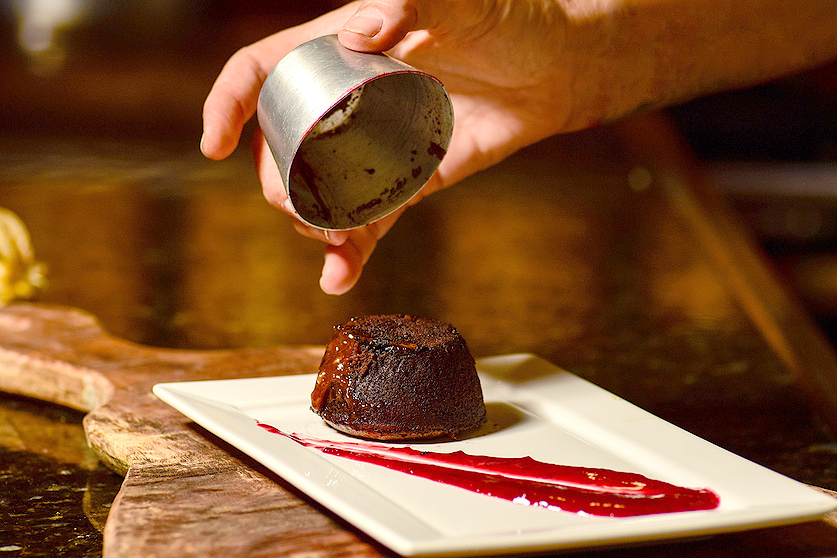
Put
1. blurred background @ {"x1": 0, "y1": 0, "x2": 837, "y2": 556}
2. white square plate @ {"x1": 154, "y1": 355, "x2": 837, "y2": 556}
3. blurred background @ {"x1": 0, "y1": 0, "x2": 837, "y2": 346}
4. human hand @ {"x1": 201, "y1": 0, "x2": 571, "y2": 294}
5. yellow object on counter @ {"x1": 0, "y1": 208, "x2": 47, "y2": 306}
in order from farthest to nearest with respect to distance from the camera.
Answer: blurred background @ {"x1": 0, "y1": 0, "x2": 837, "y2": 346}
yellow object on counter @ {"x1": 0, "y1": 208, "x2": 47, "y2": 306}
blurred background @ {"x1": 0, "y1": 0, "x2": 837, "y2": 556}
human hand @ {"x1": 201, "y1": 0, "x2": 571, "y2": 294}
white square plate @ {"x1": 154, "y1": 355, "x2": 837, "y2": 556}

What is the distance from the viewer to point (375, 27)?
1.16m

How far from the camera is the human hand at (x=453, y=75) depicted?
1286mm

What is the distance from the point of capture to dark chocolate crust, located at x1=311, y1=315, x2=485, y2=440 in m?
1.25

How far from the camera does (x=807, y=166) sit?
5684mm

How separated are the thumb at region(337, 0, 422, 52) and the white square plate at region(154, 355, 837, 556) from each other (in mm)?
522

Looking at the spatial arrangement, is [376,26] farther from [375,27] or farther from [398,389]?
[398,389]

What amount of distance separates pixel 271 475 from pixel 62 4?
7.22 metres

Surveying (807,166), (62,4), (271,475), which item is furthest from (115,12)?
(271,475)

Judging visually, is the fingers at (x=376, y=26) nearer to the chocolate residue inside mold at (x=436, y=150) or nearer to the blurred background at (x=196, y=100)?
the chocolate residue inside mold at (x=436, y=150)

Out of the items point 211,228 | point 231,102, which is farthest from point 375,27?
point 211,228

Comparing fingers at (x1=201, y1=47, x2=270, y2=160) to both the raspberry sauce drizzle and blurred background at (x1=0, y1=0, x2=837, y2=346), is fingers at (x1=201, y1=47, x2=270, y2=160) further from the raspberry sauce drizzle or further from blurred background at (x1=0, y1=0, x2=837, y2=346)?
blurred background at (x1=0, y1=0, x2=837, y2=346)

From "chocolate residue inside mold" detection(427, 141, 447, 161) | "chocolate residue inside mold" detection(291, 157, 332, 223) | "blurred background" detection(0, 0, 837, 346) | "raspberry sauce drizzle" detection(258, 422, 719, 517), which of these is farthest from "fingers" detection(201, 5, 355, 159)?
"blurred background" detection(0, 0, 837, 346)

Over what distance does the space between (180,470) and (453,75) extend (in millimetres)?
925

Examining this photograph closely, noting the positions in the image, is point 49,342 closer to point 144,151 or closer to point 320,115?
point 320,115
